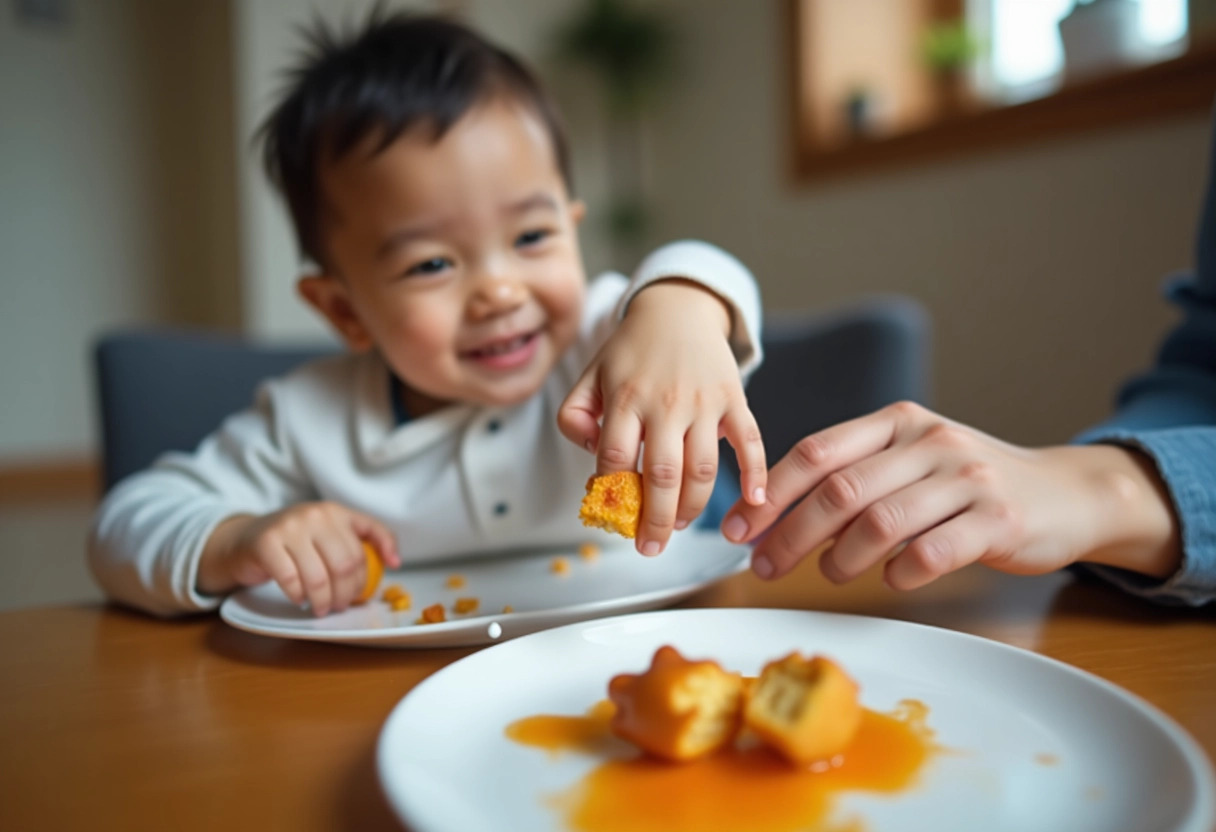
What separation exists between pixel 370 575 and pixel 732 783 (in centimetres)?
41

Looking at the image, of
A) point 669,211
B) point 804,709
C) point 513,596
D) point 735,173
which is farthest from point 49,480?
point 804,709

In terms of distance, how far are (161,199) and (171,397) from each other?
3567 millimetres

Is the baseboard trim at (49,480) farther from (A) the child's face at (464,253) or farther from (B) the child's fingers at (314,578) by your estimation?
(B) the child's fingers at (314,578)

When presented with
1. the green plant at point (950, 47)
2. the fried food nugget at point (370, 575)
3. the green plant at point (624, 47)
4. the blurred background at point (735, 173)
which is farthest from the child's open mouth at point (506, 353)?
the green plant at point (624, 47)

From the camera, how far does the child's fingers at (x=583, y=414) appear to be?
22.8 inches

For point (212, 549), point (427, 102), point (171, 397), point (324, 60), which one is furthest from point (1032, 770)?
point (171, 397)

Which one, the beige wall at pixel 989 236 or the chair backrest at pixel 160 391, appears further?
the beige wall at pixel 989 236

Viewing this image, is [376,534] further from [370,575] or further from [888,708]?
[888,708]

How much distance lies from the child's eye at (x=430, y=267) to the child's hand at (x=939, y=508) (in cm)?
46

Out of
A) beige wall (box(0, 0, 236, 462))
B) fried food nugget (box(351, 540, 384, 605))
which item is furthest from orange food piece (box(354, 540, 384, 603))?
beige wall (box(0, 0, 236, 462))

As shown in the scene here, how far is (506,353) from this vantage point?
94 centimetres

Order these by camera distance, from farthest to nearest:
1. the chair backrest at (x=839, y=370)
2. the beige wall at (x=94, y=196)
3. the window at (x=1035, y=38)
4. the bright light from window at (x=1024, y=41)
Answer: the beige wall at (x=94, y=196) → the bright light from window at (x=1024, y=41) → the window at (x=1035, y=38) → the chair backrest at (x=839, y=370)

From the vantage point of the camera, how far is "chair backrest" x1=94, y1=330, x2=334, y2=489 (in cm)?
128

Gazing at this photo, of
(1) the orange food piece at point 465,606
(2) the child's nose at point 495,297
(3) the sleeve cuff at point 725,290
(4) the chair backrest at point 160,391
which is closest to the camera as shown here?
(1) the orange food piece at point 465,606
